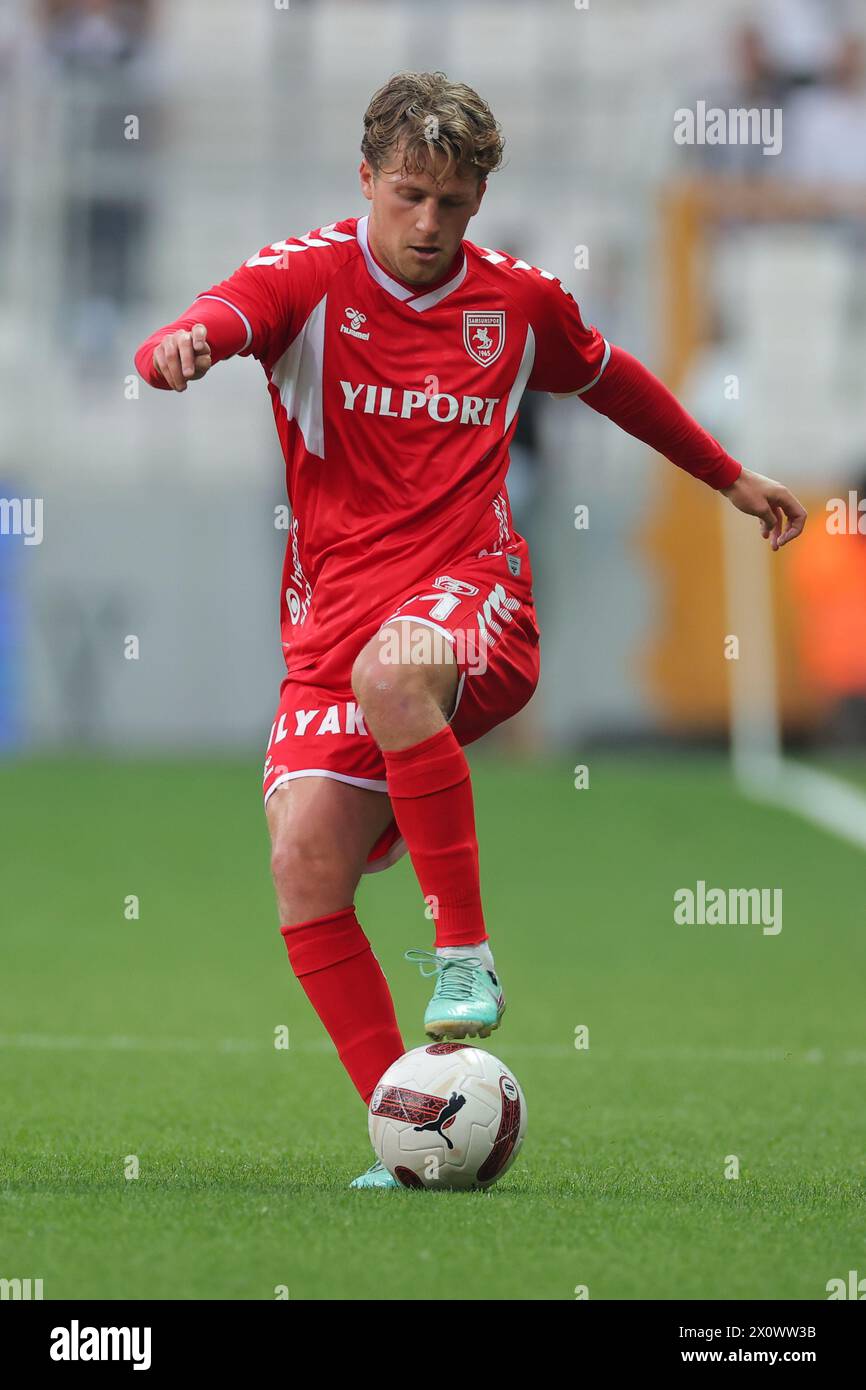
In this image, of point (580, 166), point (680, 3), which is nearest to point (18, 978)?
point (580, 166)

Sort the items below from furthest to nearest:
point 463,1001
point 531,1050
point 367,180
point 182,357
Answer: point 531,1050 → point 367,180 → point 463,1001 → point 182,357

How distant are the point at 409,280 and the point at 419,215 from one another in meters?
0.20

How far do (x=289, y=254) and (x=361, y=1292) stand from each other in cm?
208

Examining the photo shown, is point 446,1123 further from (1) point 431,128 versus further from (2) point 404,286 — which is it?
(1) point 431,128

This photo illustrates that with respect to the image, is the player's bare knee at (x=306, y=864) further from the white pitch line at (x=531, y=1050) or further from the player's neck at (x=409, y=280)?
the white pitch line at (x=531, y=1050)

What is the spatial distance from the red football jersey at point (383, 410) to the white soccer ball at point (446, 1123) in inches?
32.4

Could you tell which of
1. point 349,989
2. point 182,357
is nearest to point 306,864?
point 349,989

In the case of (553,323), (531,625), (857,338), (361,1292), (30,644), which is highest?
(857,338)

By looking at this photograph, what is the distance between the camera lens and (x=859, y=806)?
505 inches

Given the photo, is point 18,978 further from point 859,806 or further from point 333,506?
point 859,806

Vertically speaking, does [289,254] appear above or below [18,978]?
above

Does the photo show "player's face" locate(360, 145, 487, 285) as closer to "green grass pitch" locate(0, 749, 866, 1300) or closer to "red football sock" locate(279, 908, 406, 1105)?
"red football sock" locate(279, 908, 406, 1105)

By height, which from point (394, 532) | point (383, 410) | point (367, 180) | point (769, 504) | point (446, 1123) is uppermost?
point (367, 180)

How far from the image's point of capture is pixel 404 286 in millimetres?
4387
